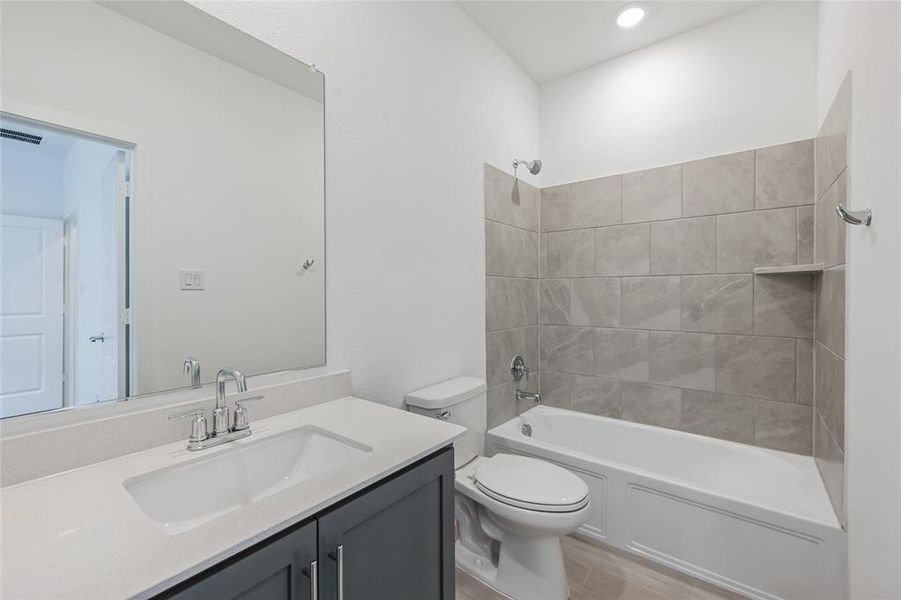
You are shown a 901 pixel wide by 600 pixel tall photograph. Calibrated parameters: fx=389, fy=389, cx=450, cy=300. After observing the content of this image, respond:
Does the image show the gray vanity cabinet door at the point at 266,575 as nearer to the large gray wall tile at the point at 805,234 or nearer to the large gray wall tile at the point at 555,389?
the large gray wall tile at the point at 555,389

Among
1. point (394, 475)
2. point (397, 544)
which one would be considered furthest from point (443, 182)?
point (397, 544)

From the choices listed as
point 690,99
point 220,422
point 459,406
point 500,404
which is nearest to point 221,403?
point 220,422

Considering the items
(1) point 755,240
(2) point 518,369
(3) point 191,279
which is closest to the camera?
(3) point 191,279

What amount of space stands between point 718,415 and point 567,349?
0.90m

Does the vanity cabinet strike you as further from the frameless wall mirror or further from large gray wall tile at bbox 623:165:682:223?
large gray wall tile at bbox 623:165:682:223

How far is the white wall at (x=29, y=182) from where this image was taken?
0.81m

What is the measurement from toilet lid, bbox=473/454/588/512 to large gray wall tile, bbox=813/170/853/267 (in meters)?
1.29

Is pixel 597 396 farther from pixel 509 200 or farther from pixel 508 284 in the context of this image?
pixel 509 200

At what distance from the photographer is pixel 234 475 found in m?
1.02

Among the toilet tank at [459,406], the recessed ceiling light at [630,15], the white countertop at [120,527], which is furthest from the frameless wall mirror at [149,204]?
the recessed ceiling light at [630,15]

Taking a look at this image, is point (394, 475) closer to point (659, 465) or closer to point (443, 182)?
point (443, 182)

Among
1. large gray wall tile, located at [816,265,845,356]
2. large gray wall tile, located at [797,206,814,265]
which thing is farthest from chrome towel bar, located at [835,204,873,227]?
large gray wall tile, located at [797,206,814,265]

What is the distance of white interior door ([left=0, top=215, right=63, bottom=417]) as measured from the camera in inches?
31.9

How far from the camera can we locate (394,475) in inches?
36.9
